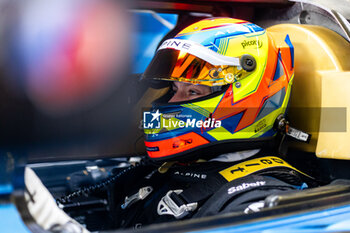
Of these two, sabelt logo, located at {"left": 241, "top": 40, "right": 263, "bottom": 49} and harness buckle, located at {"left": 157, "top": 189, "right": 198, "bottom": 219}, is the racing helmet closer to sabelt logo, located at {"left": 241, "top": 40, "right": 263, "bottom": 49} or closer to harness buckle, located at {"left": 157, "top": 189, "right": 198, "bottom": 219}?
sabelt logo, located at {"left": 241, "top": 40, "right": 263, "bottom": 49}

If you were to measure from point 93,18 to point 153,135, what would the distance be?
29.7 inches

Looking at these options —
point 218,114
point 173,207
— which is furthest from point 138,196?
point 218,114

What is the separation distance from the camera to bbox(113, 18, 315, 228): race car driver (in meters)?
1.29

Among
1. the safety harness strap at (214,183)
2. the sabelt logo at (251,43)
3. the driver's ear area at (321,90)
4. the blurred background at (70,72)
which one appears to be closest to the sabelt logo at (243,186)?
the safety harness strap at (214,183)

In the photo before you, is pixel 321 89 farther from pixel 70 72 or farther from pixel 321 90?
pixel 70 72

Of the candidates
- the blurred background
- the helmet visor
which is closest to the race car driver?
the helmet visor

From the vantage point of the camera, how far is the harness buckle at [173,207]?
1208 millimetres

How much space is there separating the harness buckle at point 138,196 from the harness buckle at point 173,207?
0.15 m

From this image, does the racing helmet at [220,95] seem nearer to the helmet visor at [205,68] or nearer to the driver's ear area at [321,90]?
the helmet visor at [205,68]

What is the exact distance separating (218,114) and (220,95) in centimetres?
7

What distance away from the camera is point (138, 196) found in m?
1.44

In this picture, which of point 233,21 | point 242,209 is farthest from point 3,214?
point 233,21

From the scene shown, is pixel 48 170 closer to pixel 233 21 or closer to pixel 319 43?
pixel 233 21

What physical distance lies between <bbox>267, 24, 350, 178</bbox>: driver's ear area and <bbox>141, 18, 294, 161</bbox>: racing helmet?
0.12 meters
